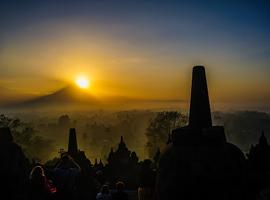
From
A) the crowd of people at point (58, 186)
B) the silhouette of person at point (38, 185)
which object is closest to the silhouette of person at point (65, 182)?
the crowd of people at point (58, 186)

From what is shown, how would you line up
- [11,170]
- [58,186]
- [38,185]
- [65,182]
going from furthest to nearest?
[65,182], [58,186], [11,170], [38,185]

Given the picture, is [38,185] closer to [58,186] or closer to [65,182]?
[58,186]

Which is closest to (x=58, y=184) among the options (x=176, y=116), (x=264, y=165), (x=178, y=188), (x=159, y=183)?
(x=159, y=183)

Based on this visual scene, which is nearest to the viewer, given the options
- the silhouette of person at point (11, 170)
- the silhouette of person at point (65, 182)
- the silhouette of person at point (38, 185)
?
the silhouette of person at point (38, 185)

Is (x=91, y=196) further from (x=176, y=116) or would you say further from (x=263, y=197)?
(x=176, y=116)

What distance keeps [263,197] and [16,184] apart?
308 inches

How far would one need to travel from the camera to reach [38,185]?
8.62 meters

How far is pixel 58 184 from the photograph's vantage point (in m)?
12.1

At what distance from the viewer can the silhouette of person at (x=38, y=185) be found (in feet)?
27.9

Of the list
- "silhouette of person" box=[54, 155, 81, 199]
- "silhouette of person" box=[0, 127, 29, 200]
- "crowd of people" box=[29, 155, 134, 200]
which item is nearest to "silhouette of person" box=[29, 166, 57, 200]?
"crowd of people" box=[29, 155, 134, 200]

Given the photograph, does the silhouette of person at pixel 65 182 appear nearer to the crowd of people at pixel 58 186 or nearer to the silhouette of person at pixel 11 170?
the crowd of people at pixel 58 186

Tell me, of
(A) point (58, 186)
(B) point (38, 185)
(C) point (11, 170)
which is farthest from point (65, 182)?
(B) point (38, 185)

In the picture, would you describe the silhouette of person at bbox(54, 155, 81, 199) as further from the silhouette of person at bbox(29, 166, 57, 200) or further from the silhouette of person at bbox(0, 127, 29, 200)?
the silhouette of person at bbox(29, 166, 57, 200)

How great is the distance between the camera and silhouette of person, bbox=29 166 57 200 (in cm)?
852
